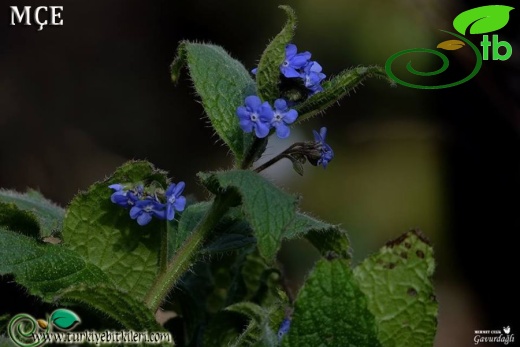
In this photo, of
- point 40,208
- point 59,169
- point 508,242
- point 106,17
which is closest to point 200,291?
point 40,208

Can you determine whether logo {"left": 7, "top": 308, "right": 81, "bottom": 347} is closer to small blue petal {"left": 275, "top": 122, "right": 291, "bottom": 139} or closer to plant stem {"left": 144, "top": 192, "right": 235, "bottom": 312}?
plant stem {"left": 144, "top": 192, "right": 235, "bottom": 312}

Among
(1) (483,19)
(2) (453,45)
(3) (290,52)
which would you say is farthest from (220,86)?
(2) (453,45)

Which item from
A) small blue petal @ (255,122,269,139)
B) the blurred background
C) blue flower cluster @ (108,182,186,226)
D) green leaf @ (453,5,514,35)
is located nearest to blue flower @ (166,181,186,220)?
blue flower cluster @ (108,182,186,226)

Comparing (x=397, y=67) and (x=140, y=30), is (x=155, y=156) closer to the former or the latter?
(x=140, y=30)

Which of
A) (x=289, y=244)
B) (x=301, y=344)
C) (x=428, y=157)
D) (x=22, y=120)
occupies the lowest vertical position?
(x=301, y=344)

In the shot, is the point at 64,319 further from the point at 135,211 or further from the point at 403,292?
the point at 403,292

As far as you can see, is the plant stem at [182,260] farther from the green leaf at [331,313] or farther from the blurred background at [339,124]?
the blurred background at [339,124]

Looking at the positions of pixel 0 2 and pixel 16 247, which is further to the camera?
pixel 0 2

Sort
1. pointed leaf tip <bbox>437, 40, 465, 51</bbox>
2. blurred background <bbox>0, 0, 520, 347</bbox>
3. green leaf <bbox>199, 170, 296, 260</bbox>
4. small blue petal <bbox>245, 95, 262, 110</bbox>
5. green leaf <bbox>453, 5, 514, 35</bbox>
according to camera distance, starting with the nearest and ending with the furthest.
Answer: green leaf <bbox>199, 170, 296, 260</bbox> → small blue petal <bbox>245, 95, 262, 110</bbox> → green leaf <bbox>453, 5, 514, 35</bbox> → pointed leaf tip <bbox>437, 40, 465, 51</bbox> → blurred background <bbox>0, 0, 520, 347</bbox>
